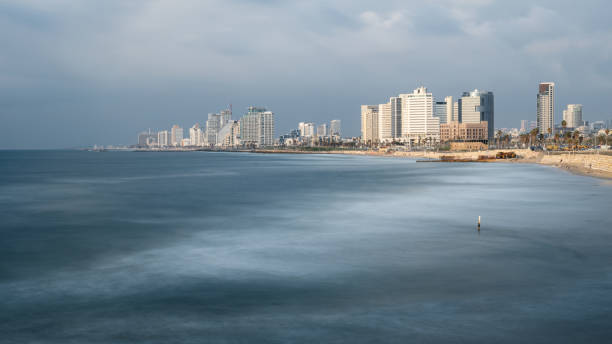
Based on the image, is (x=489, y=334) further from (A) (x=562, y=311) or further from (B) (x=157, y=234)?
(B) (x=157, y=234)

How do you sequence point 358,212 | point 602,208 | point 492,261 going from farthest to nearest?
1. point 358,212
2. point 602,208
3. point 492,261

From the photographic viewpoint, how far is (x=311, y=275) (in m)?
19.0

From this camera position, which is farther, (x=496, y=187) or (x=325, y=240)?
(x=496, y=187)

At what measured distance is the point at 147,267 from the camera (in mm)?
20703

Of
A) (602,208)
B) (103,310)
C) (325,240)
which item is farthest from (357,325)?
(602,208)

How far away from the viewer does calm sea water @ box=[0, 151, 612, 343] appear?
1306cm

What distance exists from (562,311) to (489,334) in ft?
10.2

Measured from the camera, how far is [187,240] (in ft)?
89.6

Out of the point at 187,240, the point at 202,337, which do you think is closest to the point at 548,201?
the point at 187,240

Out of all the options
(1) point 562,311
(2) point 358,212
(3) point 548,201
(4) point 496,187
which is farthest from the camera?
(4) point 496,187

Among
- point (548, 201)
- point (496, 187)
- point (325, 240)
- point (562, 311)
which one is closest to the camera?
point (562, 311)

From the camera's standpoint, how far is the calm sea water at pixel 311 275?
13.1m

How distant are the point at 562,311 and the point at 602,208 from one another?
87.4ft

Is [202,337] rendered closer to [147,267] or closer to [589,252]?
[147,267]
